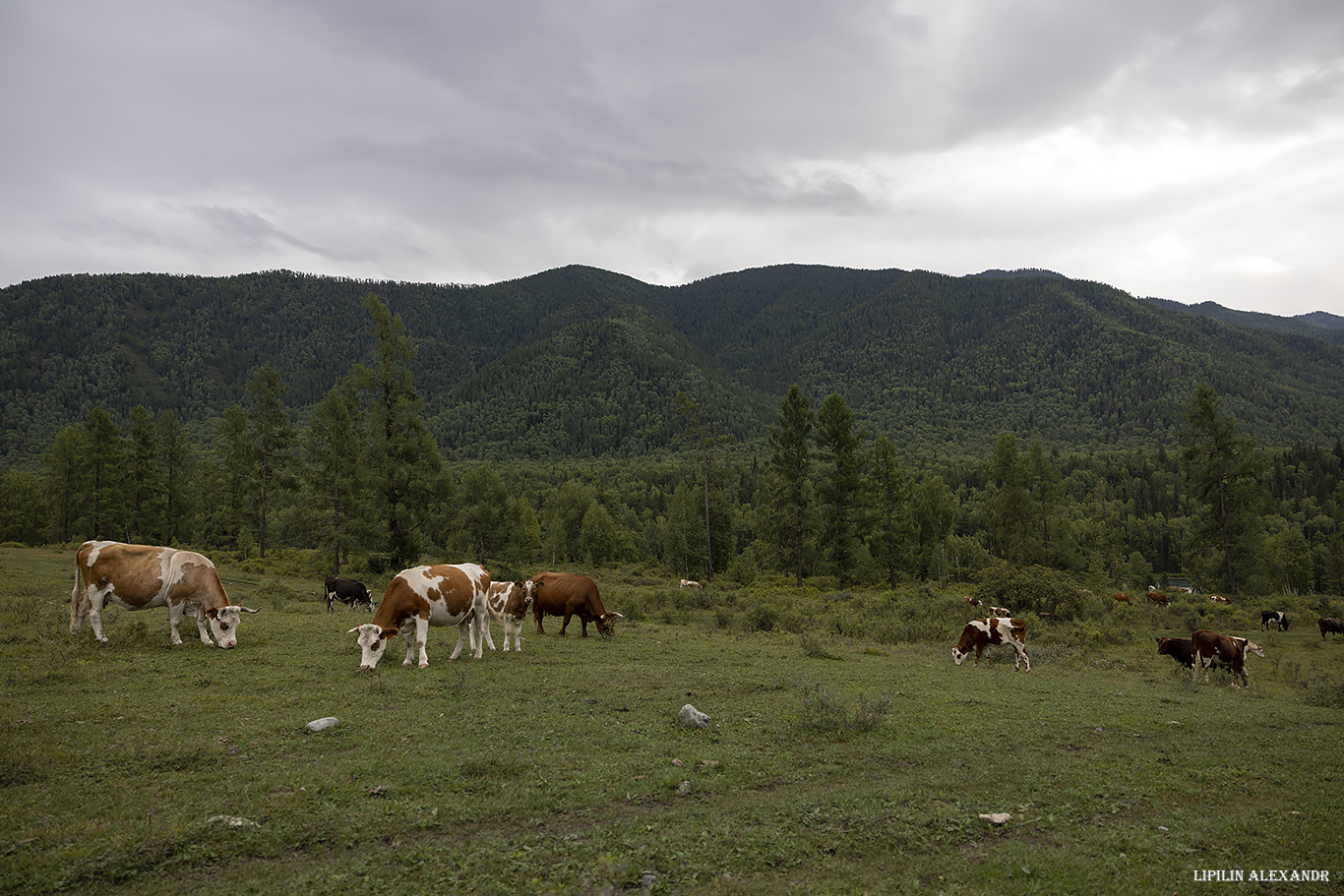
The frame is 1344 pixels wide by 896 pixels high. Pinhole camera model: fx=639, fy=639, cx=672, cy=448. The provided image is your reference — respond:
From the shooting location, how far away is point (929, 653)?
22500 mm

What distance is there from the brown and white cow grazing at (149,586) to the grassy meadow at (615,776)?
0.64 metres

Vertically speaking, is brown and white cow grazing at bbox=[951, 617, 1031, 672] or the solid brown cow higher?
the solid brown cow

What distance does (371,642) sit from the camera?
1397cm

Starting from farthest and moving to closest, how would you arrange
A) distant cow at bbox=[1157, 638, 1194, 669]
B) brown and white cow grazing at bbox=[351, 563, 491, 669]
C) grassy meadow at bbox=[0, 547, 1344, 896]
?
distant cow at bbox=[1157, 638, 1194, 669] < brown and white cow grazing at bbox=[351, 563, 491, 669] < grassy meadow at bbox=[0, 547, 1344, 896]

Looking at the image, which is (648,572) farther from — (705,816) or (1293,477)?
(1293,477)

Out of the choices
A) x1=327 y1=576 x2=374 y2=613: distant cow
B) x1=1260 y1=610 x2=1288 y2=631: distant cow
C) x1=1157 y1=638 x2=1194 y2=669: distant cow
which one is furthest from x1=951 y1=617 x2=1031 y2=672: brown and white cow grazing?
x1=1260 y1=610 x2=1288 y2=631: distant cow

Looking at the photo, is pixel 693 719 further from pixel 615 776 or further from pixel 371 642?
Answer: pixel 371 642

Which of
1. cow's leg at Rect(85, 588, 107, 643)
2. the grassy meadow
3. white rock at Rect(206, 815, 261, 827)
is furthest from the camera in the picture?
cow's leg at Rect(85, 588, 107, 643)

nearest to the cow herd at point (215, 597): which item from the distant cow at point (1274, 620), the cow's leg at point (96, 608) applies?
the cow's leg at point (96, 608)

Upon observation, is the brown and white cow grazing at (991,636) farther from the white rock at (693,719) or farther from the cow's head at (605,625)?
the white rock at (693,719)

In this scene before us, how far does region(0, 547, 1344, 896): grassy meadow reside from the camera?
232 inches

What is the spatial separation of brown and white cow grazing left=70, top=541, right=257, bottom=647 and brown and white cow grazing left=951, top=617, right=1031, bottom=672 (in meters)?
20.9

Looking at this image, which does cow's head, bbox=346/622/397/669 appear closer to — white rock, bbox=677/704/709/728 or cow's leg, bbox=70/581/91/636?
cow's leg, bbox=70/581/91/636

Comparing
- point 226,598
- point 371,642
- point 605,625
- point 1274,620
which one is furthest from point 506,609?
point 1274,620
